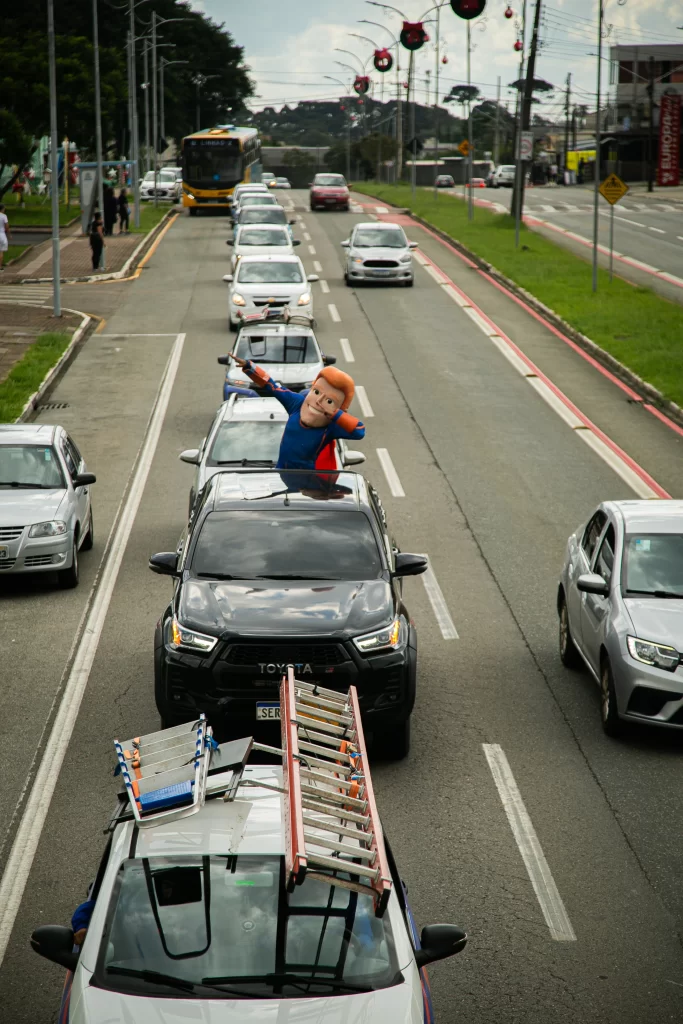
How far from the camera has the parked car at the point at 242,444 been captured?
14445 mm

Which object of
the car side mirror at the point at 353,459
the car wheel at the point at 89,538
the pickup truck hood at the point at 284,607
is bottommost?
the car wheel at the point at 89,538

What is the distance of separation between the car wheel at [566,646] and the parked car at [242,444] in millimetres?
3347

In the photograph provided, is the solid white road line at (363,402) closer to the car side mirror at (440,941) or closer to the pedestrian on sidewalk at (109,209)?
the car side mirror at (440,941)

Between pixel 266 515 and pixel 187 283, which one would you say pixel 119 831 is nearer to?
pixel 266 515

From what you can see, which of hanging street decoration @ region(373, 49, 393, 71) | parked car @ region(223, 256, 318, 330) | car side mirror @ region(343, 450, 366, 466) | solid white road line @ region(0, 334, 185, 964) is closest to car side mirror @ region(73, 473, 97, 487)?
solid white road line @ region(0, 334, 185, 964)

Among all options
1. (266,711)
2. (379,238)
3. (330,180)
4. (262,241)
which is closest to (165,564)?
(266,711)

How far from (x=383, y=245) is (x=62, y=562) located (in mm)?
26467

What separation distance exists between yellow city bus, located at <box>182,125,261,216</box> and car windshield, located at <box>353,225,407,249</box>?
25.0m

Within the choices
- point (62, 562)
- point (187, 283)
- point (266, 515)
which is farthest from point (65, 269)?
point (266, 515)

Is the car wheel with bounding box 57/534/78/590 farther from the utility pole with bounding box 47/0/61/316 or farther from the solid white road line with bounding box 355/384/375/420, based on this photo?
the utility pole with bounding box 47/0/61/316

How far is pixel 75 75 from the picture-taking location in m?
56.7

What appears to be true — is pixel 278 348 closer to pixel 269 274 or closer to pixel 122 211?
pixel 269 274

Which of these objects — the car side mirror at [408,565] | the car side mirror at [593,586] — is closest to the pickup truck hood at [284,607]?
the car side mirror at [408,565]

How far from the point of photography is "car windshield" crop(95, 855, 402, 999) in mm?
4641
